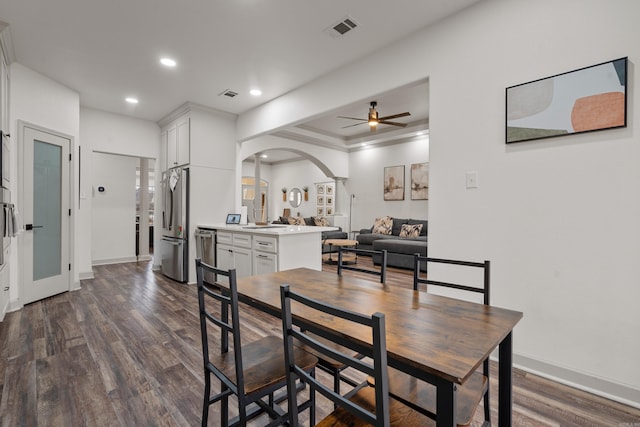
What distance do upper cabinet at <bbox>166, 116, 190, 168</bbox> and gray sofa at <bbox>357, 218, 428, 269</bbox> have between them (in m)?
3.46

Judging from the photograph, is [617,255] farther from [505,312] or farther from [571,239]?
[505,312]

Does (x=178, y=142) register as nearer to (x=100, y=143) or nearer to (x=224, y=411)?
(x=100, y=143)

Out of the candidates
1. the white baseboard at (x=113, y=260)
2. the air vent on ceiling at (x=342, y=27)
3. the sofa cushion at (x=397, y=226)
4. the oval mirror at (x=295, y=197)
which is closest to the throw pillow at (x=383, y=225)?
the sofa cushion at (x=397, y=226)

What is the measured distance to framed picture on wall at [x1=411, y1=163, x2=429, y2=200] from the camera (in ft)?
22.7

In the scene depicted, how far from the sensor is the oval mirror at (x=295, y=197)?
392 inches

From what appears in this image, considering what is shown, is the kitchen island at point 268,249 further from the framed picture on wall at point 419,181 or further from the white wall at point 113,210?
the framed picture on wall at point 419,181

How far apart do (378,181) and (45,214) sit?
6511 millimetres

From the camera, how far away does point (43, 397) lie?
183 centimetres

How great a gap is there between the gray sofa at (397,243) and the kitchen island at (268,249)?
136 cm

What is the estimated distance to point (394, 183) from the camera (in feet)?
24.7

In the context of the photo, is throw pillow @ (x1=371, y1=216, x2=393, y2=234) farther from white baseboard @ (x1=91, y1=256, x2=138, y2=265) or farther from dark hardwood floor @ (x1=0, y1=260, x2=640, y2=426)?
white baseboard @ (x1=91, y1=256, x2=138, y2=265)

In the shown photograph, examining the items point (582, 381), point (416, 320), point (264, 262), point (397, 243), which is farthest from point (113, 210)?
point (582, 381)

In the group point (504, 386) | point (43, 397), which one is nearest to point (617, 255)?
point (504, 386)

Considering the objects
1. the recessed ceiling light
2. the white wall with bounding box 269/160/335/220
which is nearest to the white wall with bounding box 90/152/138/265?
the recessed ceiling light
